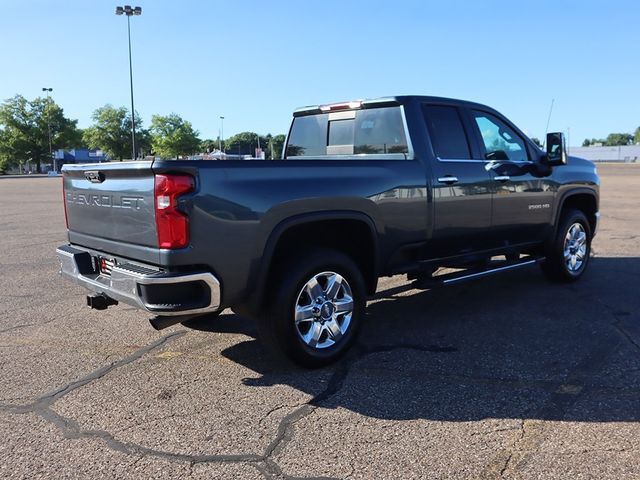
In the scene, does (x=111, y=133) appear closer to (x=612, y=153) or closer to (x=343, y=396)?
(x=343, y=396)

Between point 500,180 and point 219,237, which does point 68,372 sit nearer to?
point 219,237

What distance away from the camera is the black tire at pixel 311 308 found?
13.2 feet

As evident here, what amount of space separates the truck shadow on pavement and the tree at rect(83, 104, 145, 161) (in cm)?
10413

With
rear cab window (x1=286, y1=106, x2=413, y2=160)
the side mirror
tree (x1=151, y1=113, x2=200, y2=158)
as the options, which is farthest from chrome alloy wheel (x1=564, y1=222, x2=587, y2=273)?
tree (x1=151, y1=113, x2=200, y2=158)

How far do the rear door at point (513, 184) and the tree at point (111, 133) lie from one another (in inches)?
4088

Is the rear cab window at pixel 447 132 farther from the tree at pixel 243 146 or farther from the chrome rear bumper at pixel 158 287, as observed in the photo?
the tree at pixel 243 146

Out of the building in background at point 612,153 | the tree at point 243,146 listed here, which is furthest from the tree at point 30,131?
the building in background at point 612,153

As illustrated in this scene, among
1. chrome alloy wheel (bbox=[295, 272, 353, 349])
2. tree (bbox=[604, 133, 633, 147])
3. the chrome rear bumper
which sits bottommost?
chrome alloy wheel (bbox=[295, 272, 353, 349])

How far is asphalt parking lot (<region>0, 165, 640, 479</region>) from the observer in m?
2.98

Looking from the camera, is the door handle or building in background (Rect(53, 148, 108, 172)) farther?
building in background (Rect(53, 148, 108, 172))

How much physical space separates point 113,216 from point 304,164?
1.42m

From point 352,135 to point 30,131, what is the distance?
110 m

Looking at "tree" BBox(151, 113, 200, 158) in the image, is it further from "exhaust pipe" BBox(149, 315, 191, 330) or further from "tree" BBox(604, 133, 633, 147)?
"tree" BBox(604, 133, 633, 147)

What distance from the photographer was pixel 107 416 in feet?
11.6
